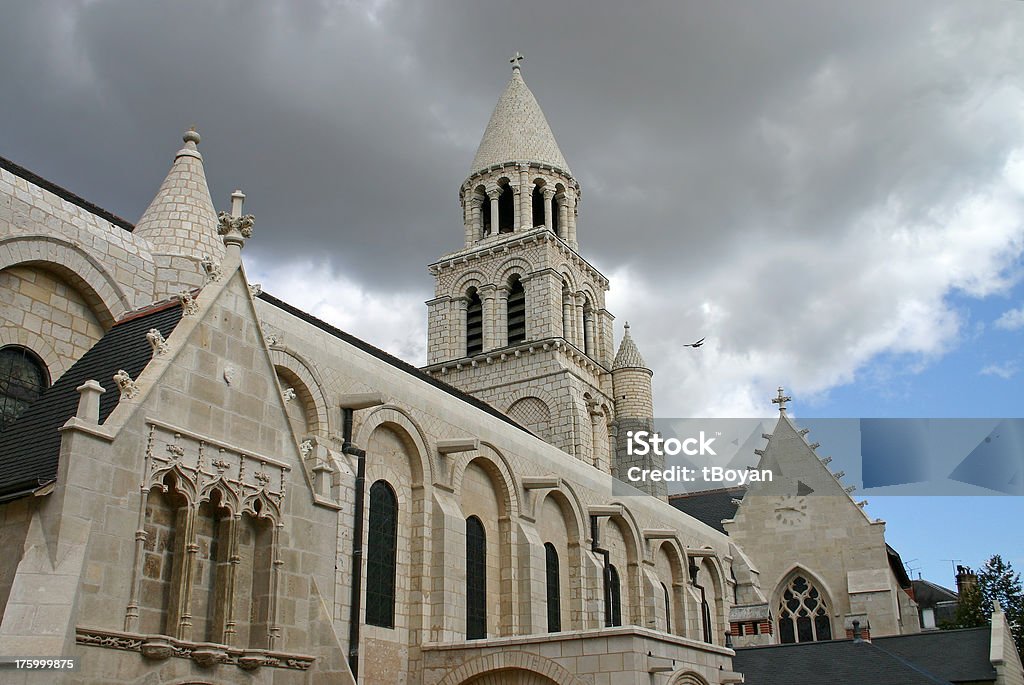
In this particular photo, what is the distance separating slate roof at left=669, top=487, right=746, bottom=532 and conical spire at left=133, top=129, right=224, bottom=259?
3207cm

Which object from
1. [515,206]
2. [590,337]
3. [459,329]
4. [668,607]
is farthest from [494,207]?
[668,607]

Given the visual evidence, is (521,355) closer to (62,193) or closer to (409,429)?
(409,429)

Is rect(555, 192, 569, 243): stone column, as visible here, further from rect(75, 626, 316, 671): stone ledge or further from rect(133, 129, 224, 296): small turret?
rect(75, 626, 316, 671): stone ledge

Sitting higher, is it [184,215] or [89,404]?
[184,215]

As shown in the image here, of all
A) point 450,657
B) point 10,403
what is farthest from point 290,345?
point 450,657

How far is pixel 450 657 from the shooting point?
18.7 metres

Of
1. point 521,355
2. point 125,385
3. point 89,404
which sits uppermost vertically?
point 521,355

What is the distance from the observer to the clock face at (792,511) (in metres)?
40.7

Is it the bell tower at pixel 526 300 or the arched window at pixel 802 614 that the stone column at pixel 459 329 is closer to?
the bell tower at pixel 526 300

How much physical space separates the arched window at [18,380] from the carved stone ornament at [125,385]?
11.6 ft

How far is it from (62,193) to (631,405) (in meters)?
29.7

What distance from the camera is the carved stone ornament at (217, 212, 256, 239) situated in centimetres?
1336

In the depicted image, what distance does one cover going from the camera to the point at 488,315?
42531 mm

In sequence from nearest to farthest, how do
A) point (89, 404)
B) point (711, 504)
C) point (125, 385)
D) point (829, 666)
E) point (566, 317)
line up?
point (89, 404)
point (125, 385)
point (829, 666)
point (566, 317)
point (711, 504)
